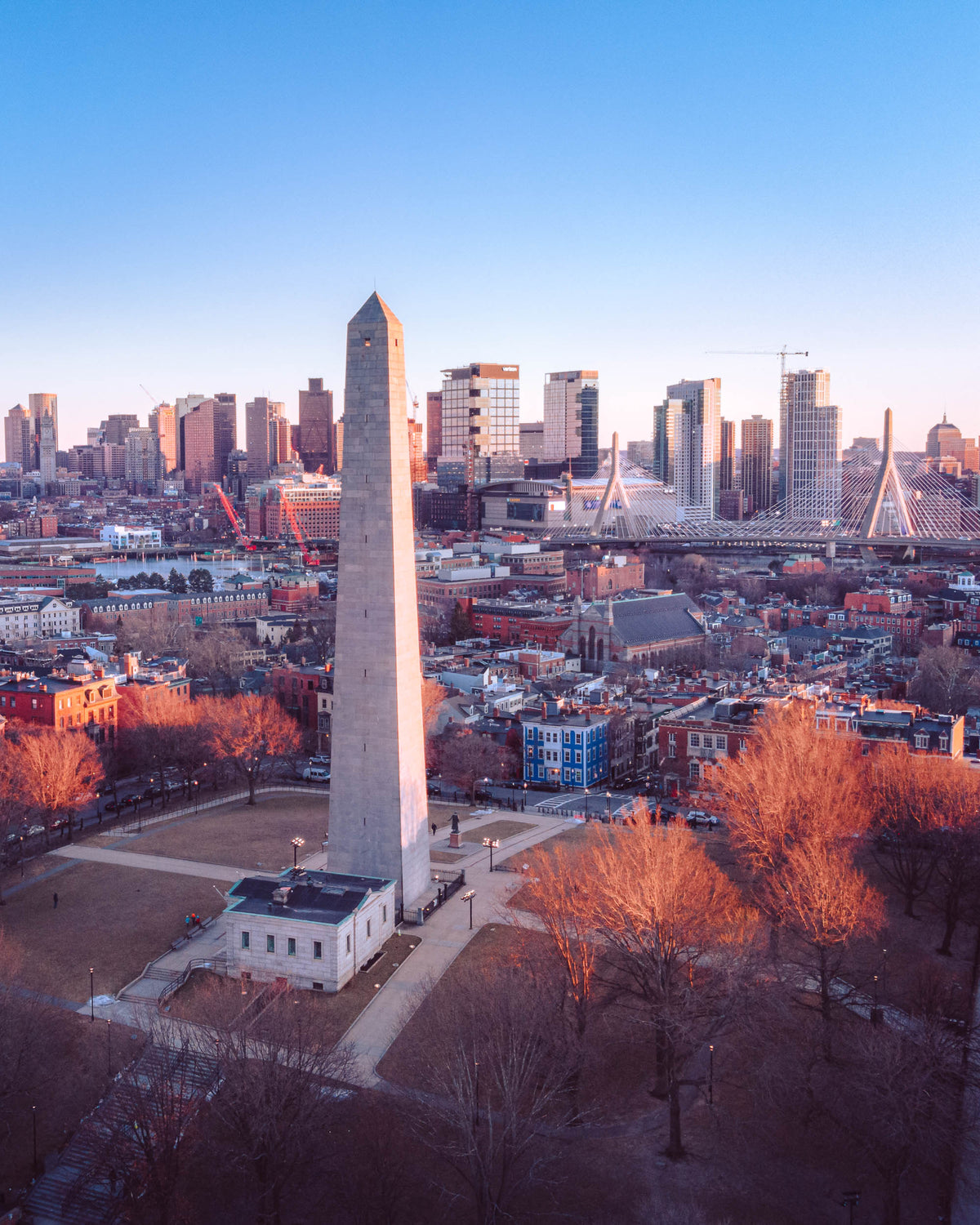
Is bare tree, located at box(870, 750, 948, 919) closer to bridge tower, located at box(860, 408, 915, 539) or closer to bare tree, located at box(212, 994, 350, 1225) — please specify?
bare tree, located at box(212, 994, 350, 1225)

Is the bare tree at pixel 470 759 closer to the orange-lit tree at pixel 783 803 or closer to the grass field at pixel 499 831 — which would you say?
the grass field at pixel 499 831

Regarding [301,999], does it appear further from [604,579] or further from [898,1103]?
[604,579]

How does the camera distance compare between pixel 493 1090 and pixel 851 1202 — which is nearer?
pixel 851 1202

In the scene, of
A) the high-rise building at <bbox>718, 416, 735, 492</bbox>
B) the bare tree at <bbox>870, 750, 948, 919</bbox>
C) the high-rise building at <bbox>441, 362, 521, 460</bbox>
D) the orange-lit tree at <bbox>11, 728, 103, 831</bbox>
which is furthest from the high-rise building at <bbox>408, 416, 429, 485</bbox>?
the bare tree at <bbox>870, 750, 948, 919</bbox>

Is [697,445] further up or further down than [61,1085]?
further up

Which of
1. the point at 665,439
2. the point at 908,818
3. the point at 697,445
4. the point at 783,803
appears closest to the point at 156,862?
the point at 783,803

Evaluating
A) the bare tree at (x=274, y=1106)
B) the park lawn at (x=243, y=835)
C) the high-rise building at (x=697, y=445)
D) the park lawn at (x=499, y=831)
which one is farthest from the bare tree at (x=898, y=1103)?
the high-rise building at (x=697, y=445)

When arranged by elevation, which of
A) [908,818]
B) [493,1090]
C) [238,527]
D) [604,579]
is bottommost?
[493,1090]
